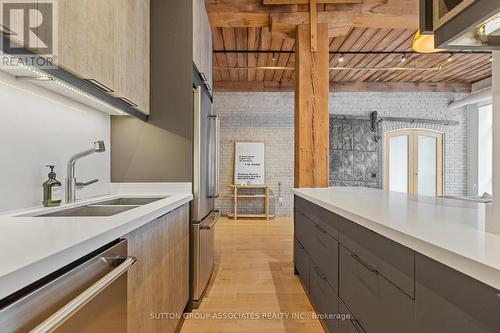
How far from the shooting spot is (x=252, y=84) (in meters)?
6.95

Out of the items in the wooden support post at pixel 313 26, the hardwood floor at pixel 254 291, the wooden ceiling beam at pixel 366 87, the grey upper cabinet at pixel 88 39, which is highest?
the wooden ceiling beam at pixel 366 87

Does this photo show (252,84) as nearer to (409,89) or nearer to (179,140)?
(409,89)

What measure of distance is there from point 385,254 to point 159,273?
3.58 ft

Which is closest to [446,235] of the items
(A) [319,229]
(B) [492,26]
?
(B) [492,26]

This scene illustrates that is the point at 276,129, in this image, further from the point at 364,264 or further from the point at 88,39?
the point at 364,264

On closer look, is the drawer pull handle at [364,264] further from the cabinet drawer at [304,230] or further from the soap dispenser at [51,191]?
the soap dispenser at [51,191]

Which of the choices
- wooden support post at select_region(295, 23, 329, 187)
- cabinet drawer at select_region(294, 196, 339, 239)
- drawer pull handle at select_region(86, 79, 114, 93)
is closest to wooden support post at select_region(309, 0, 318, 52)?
wooden support post at select_region(295, 23, 329, 187)

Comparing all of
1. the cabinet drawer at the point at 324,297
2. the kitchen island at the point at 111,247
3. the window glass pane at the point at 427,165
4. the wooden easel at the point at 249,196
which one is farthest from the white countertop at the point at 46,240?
the window glass pane at the point at 427,165

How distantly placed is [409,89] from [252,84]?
148 inches

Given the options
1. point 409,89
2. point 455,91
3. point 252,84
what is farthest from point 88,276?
point 455,91

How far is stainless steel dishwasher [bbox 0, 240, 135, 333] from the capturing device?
0.61 m

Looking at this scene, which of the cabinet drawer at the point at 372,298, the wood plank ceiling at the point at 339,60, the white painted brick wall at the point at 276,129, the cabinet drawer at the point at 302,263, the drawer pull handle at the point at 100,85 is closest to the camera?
the cabinet drawer at the point at 372,298

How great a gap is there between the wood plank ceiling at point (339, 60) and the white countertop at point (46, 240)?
10.1 ft

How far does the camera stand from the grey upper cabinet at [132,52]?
174 centimetres
